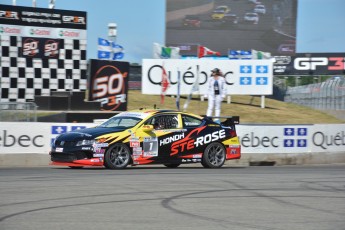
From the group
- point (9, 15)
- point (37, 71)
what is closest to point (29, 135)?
point (37, 71)

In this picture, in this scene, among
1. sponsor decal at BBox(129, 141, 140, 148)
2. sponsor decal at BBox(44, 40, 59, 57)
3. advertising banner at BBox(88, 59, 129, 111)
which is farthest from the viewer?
advertising banner at BBox(88, 59, 129, 111)

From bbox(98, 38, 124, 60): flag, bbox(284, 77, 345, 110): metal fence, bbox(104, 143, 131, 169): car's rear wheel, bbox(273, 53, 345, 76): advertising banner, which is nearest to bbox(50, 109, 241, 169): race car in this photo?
bbox(104, 143, 131, 169): car's rear wheel

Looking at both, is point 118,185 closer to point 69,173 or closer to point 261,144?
point 69,173

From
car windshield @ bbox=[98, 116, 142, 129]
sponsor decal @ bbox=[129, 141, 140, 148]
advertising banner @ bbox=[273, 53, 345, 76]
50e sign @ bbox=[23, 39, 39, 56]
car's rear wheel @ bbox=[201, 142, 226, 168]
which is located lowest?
car's rear wheel @ bbox=[201, 142, 226, 168]

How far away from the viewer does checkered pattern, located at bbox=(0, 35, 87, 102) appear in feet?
77.1

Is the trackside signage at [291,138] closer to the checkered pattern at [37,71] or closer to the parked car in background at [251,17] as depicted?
the checkered pattern at [37,71]

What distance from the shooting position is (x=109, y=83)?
2448 centimetres

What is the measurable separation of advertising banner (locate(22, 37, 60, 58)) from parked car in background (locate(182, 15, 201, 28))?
1767 inches

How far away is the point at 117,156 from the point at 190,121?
2134 mm

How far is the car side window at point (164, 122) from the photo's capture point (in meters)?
14.6

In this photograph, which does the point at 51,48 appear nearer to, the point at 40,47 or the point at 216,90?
the point at 40,47

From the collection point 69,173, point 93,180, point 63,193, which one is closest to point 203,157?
point 69,173

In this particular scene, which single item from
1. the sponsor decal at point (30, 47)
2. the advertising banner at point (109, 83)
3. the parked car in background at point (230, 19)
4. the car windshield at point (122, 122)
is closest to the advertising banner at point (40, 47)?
the sponsor decal at point (30, 47)

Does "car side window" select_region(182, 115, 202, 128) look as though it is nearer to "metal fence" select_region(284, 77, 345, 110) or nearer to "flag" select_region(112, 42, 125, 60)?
"flag" select_region(112, 42, 125, 60)
